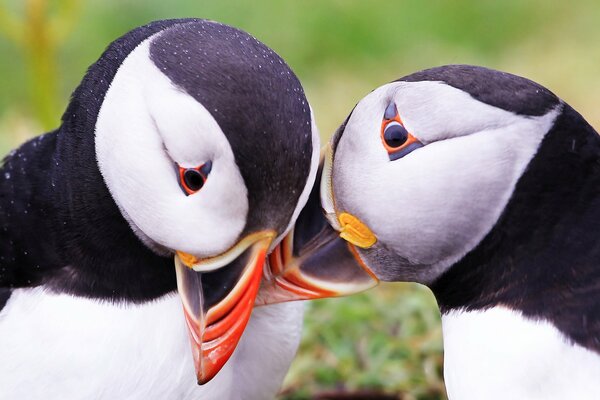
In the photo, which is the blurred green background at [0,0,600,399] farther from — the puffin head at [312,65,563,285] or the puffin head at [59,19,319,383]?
the puffin head at [312,65,563,285]

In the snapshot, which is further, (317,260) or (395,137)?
(317,260)

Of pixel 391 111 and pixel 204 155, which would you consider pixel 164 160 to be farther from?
pixel 391 111

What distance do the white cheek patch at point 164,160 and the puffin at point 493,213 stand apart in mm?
403

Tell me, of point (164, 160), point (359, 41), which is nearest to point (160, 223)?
point (164, 160)

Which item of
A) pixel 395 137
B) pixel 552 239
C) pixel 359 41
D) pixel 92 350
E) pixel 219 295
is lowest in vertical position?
pixel 92 350

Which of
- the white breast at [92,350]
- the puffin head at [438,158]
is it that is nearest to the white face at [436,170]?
the puffin head at [438,158]

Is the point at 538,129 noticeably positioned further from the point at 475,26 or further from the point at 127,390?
the point at 475,26

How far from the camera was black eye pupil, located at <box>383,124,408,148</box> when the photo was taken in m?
2.85

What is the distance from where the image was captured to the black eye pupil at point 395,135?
9.34 ft

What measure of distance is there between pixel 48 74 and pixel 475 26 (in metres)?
3.56

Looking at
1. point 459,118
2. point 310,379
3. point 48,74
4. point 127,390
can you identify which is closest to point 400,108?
point 459,118

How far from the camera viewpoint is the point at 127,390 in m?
3.03

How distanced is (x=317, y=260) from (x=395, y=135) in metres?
0.43

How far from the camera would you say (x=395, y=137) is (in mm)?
2855
